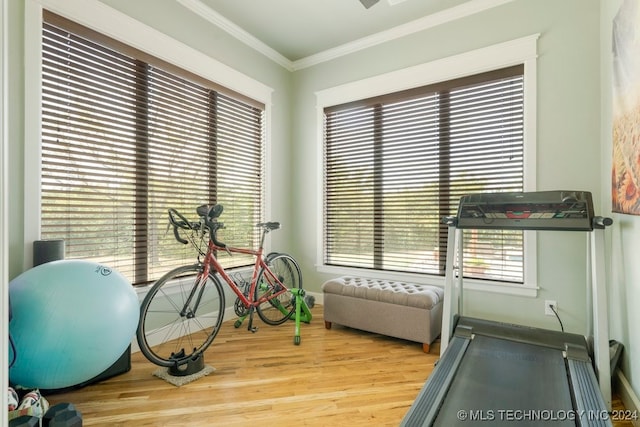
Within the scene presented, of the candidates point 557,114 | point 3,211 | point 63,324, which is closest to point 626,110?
point 557,114

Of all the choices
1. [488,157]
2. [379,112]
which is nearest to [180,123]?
[379,112]

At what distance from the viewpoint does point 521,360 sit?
1860 millimetres

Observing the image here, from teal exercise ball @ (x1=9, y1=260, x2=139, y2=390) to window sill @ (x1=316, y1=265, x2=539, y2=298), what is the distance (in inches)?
93.1

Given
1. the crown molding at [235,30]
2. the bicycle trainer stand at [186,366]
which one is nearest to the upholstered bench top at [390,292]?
the bicycle trainer stand at [186,366]

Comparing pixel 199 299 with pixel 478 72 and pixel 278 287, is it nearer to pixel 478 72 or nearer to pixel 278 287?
pixel 278 287

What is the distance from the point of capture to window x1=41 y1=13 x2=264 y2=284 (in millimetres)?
2053

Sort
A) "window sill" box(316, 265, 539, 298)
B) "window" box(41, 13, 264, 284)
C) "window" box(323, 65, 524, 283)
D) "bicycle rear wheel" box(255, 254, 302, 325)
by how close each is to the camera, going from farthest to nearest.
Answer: "bicycle rear wheel" box(255, 254, 302, 325), "window" box(323, 65, 524, 283), "window sill" box(316, 265, 539, 298), "window" box(41, 13, 264, 284)

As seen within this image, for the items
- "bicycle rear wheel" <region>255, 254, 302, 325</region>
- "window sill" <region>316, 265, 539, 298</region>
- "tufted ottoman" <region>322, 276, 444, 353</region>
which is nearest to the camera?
"tufted ottoman" <region>322, 276, 444, 353</region>

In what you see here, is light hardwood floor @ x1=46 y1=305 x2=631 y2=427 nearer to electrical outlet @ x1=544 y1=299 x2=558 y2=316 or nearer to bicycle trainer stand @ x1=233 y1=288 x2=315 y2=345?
A: bicycle trainer stand @ x1=233 y1=288 x2=315 y2=345

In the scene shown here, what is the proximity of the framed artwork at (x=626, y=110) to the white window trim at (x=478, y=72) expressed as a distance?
652 millimetres

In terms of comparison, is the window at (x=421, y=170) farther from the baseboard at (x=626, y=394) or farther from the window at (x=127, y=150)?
the window at (x=127, y=150)

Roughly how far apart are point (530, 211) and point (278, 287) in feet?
7.22

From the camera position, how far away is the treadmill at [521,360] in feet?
4.56

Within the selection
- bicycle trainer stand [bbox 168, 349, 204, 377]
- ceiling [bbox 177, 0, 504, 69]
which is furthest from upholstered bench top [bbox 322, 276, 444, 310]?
ceiling [bbox 177, 0, 504, 69]
